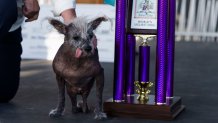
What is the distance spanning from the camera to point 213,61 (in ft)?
24.0

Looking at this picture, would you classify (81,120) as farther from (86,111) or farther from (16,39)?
(16,39)

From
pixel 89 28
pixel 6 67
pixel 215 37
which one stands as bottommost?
pixel 215 37

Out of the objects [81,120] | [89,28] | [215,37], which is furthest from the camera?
[215,37]

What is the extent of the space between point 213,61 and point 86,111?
12.6 feet

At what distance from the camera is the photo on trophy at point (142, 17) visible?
358 centimetres

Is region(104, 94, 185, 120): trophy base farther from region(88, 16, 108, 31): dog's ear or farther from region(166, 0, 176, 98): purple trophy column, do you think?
region(88, 16, 108, 31): dog's ear

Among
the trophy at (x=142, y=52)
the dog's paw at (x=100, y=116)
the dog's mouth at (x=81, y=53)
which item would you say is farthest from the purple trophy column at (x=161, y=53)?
the dog's mouth at (x=81, y=53)

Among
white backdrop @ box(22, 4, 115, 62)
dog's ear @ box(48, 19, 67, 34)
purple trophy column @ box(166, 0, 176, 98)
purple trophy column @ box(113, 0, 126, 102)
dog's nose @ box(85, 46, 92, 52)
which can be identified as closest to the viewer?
dog's nose @ box(85, 46, 92, 52)

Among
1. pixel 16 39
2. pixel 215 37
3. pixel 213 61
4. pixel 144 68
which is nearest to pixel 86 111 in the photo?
pixel 144 68

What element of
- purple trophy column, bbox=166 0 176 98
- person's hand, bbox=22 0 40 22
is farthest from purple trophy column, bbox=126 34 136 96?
person's hand, bbox=22 0 40 22

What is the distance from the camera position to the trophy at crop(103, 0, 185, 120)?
3555mm

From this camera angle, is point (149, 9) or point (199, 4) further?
point (199, 4)

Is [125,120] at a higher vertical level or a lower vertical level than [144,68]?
lower

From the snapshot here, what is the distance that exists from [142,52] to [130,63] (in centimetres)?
13
